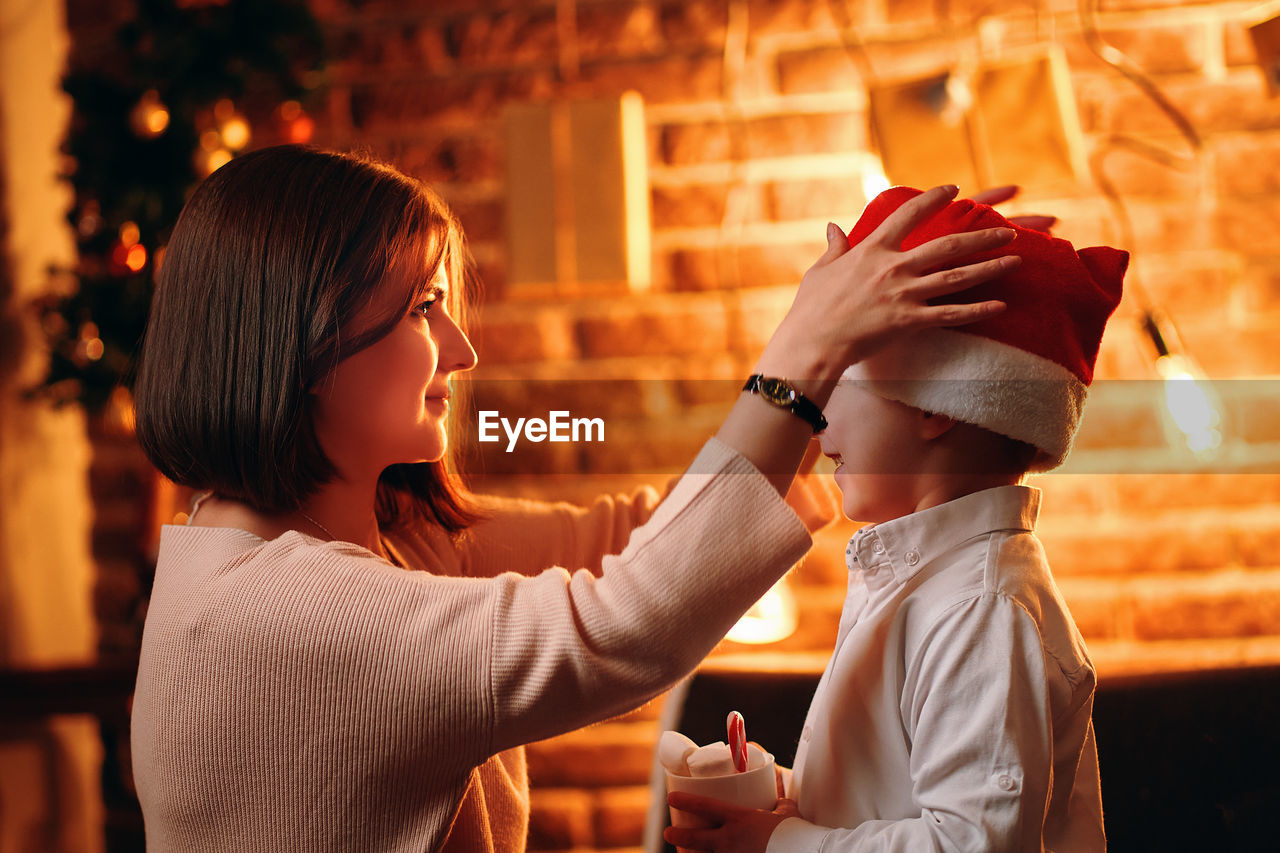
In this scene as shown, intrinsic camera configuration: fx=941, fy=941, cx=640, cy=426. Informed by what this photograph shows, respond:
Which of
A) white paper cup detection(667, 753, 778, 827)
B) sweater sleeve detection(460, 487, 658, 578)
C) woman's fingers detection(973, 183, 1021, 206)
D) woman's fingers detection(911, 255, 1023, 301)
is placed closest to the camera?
woman's fingers detection(911, 255, 1023, 301)

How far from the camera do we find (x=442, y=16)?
60.9 inches

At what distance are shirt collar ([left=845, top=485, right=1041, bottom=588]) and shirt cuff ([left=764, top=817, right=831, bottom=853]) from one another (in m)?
0.19

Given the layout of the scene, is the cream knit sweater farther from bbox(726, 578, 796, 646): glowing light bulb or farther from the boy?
bbox(726, 578, 796, 646): glowing light bulb

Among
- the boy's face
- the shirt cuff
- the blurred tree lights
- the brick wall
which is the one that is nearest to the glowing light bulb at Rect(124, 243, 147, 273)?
the blurred tree lights

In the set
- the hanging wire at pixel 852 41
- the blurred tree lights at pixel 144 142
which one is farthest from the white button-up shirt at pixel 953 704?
the blurred tree lights at pixel 144 142

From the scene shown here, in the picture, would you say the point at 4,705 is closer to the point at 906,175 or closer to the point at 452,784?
the point at 452,784

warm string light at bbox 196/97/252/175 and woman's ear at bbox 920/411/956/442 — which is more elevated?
warm string light at bbox 196/97/252/175

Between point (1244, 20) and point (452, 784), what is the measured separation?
1.50 m

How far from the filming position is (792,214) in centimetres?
148

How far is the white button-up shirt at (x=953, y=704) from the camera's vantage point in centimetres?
61

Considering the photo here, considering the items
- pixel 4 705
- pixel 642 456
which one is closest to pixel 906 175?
pixel 642 456

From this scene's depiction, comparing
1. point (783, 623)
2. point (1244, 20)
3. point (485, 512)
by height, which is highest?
point (1244, 20)

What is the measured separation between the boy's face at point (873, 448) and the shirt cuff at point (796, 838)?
0.24 meters

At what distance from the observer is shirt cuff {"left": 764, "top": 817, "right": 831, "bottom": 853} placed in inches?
26.0
